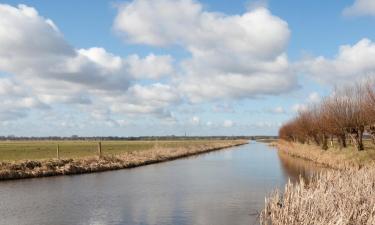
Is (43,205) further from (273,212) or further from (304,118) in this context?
(304,118)

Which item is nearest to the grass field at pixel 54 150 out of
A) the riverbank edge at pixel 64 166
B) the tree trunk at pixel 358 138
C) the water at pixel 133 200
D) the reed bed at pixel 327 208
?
the riverbank edge at pixel 64 166

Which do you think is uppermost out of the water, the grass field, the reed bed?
the grass field

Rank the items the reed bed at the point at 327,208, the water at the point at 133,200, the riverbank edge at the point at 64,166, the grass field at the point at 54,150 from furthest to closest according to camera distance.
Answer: the grass field at the point at 54,150 → the riverbank edge at the point at 64,166 → the water at the point at 133,200 → the reed bed at the point at 327,208

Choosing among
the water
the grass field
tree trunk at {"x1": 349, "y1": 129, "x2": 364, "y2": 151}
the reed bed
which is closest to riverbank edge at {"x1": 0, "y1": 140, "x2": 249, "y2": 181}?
the water

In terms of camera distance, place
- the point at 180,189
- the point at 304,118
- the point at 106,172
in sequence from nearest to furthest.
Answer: the point at 180,189, the point at 106,172, the point at 304,118

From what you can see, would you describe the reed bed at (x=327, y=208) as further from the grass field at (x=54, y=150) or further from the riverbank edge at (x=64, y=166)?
the grass field at (x=54, y=150)

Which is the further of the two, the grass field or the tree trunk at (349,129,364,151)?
the grass field

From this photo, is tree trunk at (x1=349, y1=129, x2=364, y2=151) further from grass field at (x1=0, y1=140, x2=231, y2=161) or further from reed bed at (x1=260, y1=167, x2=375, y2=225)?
reed bed at (x1=260, y1=167, x2=375, y2=225)

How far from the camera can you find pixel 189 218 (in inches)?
830

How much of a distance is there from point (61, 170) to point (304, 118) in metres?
54.7

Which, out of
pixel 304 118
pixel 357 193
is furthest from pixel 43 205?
pixel 304 118

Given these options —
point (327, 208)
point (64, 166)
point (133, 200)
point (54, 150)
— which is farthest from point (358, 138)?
point (54, 150)

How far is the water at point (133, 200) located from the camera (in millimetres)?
20927

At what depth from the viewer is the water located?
68.7 ft
